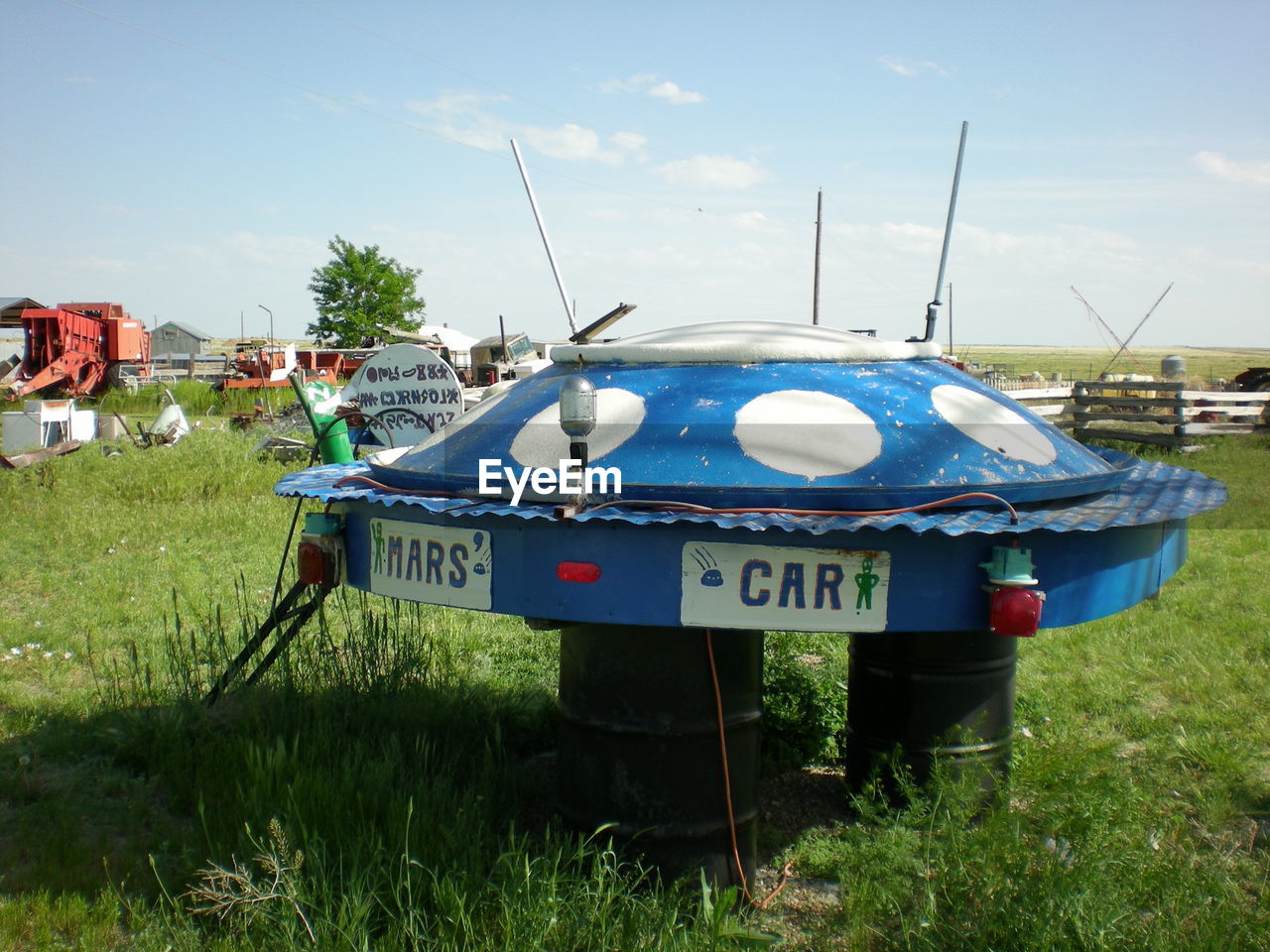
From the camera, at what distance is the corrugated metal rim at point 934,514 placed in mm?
2658

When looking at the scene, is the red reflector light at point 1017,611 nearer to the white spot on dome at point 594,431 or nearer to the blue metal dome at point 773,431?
the blue metal dome at point 773,431

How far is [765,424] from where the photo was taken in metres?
3.09

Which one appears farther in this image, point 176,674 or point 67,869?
point 176,674

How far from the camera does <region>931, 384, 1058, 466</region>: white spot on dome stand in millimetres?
3281

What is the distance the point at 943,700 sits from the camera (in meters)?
3.72

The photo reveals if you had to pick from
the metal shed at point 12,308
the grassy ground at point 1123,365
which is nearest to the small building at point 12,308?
the metal shed at point 12,308

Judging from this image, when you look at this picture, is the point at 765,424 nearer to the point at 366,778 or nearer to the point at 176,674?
the point at 366,778

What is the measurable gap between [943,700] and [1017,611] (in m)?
1.15

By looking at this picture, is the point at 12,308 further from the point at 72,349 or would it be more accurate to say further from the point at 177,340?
the point at 177,340

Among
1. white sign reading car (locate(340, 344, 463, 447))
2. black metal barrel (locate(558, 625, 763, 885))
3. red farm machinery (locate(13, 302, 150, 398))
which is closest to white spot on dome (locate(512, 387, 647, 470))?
black metal barrel (locate(558, 625, 763, 885))

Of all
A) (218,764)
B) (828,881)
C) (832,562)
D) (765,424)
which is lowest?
(828,881)

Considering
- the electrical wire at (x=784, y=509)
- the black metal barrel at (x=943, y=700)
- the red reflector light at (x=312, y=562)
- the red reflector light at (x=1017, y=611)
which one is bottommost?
the black metal barrel at (x=943, y=700)

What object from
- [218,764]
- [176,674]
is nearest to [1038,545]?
[218,764]

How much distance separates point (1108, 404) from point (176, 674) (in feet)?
54.3
